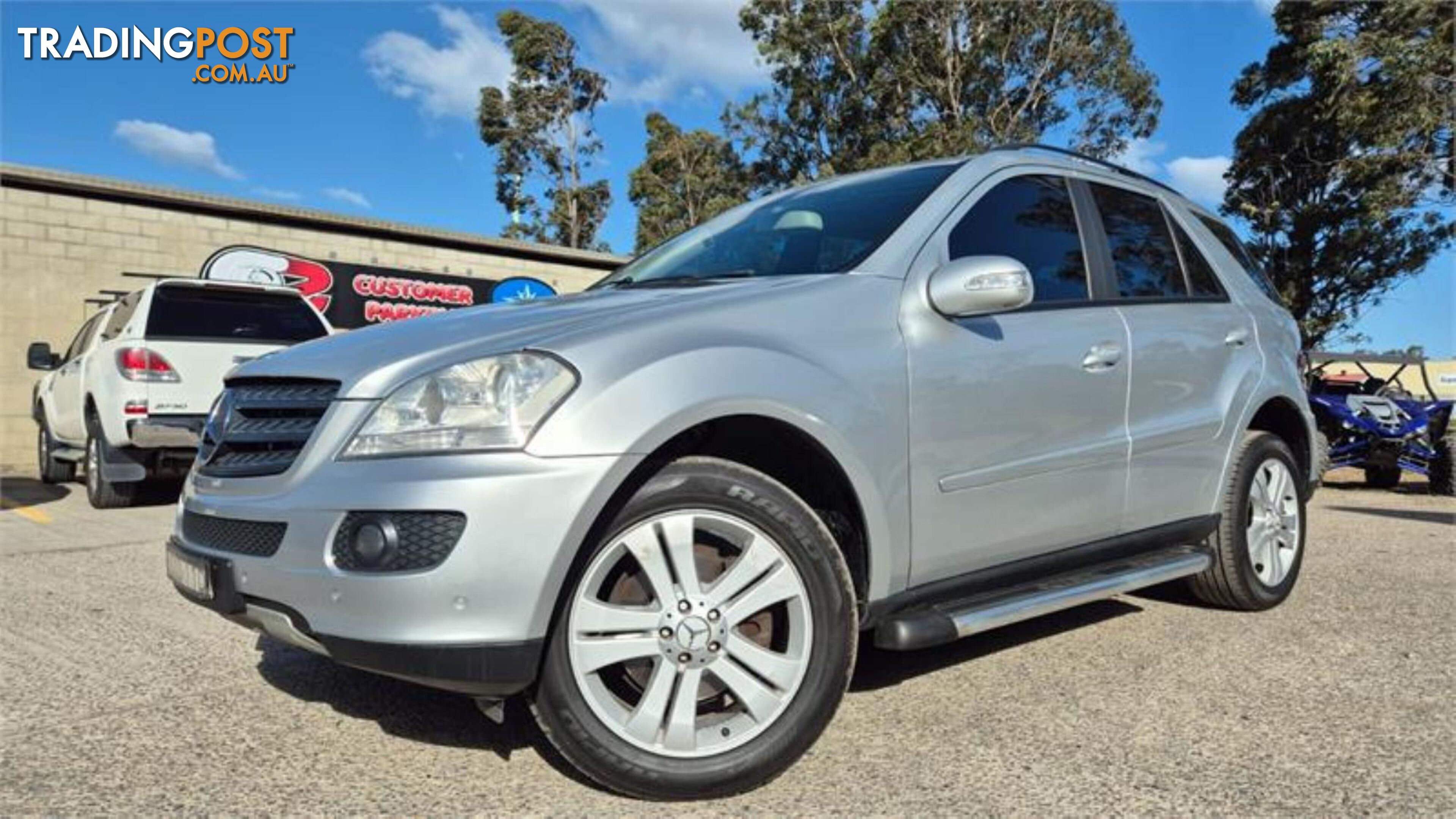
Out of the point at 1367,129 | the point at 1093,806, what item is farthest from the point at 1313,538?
the point at 1367,129

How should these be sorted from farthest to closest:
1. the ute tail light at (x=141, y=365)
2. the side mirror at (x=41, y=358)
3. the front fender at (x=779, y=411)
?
the side mirror at (x=41, y=358)
the ute tail light at (x=141, y=365)
the front fender at (x=779, y=411)

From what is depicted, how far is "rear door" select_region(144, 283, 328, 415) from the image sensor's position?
6.78 metres

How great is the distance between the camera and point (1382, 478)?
10492 millimetres

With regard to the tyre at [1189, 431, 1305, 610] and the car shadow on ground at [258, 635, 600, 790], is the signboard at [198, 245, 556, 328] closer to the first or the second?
the car shadow on ground at [258, 635, 600, 790]

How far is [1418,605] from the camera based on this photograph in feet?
14.1

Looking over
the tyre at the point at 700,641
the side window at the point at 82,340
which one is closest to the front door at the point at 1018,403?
the tyre at the point at 700,641

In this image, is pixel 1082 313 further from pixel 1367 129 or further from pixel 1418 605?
pixel 1367 129

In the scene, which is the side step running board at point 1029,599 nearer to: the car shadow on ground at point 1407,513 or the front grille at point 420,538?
the front grille at point 420,538

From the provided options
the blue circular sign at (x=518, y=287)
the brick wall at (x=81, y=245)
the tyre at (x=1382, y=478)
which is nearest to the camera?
the tyre at (x=1382, y=478)

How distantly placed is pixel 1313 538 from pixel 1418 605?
2.03 meters

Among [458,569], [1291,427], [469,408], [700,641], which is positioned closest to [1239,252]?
[1291,427]

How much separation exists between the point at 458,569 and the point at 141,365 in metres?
5.86

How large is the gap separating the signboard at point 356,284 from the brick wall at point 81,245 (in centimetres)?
16

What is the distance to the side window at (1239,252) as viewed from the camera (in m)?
4.39
